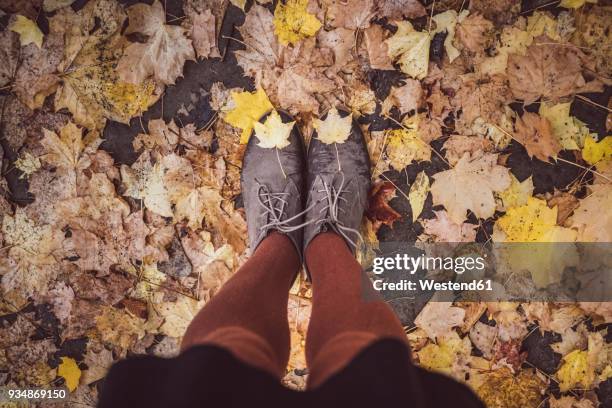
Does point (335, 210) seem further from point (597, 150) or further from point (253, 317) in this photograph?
point (597, 150)

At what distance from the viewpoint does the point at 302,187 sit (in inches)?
55.8

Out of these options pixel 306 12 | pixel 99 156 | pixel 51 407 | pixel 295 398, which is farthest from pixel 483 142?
pixel 51 407

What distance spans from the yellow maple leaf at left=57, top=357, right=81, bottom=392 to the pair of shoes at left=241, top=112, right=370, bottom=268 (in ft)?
2.66

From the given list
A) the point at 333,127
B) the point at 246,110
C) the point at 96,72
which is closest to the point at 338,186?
the point at 333,127

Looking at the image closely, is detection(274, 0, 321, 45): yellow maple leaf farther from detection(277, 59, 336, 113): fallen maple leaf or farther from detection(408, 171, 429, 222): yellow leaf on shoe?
detection(408, 171, 429, 222): yellow leaf on shoe

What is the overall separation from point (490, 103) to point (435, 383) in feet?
3.09

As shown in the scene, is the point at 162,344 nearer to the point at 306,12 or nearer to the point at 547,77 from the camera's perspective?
the point at 306,12

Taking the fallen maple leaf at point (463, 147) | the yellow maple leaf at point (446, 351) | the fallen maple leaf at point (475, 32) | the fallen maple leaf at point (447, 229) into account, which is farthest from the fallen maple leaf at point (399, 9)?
the yellow maple leaf at point (446, 351)

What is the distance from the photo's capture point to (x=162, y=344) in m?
1.40

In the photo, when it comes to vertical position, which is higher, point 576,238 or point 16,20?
point 16,20

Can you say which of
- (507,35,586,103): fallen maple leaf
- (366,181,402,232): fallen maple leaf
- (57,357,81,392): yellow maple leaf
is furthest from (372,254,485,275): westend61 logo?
(57,357,81,392): yellow maple leaf

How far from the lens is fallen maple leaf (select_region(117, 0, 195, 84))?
51.8 inches

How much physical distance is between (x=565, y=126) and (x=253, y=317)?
1.17 meters

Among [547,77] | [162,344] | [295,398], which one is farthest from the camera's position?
[162,344]
